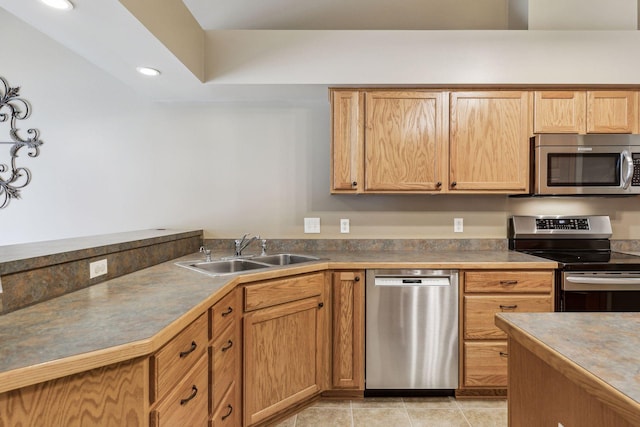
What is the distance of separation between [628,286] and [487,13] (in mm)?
2187

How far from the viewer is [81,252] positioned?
1.45 m

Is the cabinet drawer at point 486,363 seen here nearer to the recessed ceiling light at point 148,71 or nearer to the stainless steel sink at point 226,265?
the stainless steel sink at point 226,265

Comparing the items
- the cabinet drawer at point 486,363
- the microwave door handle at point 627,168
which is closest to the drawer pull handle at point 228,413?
the cabinet drawer at point 486,363

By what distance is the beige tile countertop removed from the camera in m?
0.78

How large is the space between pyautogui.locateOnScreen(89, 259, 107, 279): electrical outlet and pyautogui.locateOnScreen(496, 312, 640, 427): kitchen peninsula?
1632 millimetres

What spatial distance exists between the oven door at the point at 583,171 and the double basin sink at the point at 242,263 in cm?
166

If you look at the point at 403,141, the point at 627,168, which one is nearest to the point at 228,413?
the point at 403,141

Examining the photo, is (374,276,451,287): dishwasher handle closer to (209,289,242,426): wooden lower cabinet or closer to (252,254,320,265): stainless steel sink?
(252,254,320,265): stainless steel sink

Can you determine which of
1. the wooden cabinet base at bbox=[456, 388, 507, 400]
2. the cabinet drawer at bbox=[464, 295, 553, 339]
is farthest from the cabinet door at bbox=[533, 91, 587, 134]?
the wooden cabinet base at bbox=[456, 388, 507, 400]

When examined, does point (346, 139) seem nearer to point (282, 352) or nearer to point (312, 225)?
point (312, 225)

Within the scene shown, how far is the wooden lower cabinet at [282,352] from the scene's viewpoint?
70.0 inches

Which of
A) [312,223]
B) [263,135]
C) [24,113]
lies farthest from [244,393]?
[24,113]

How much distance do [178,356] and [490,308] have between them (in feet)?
6.02

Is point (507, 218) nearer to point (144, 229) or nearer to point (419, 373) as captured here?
point (419, 373)
